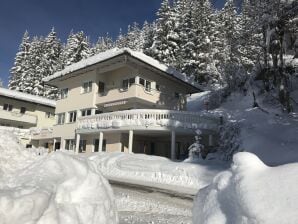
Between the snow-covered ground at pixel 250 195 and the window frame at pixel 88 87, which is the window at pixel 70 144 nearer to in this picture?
the window frame at pixel 88 87

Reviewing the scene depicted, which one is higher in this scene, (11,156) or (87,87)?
(87,87)

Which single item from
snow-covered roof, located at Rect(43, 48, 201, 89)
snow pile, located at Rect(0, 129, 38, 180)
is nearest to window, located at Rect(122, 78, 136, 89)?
snow-covered roof, located at Rect(43, 48, 201, 89)

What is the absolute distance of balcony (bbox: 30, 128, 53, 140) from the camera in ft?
133

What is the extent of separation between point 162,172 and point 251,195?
15.6 metres

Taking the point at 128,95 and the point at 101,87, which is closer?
the point at 128,95

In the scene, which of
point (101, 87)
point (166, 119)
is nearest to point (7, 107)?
point (101, 87)

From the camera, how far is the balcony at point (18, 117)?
46.7 meters

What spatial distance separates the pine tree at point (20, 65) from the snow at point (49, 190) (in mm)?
63987

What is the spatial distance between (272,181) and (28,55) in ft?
236

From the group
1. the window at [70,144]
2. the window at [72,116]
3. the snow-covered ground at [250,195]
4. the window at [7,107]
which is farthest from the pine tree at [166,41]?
the snow-covered ground at [250,195]

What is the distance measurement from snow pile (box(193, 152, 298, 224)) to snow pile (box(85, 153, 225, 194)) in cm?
1051

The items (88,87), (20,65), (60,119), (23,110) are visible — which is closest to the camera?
(88,87)

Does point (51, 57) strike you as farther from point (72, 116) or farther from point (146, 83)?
point (146, 83)

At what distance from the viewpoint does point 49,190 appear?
13.9ft
